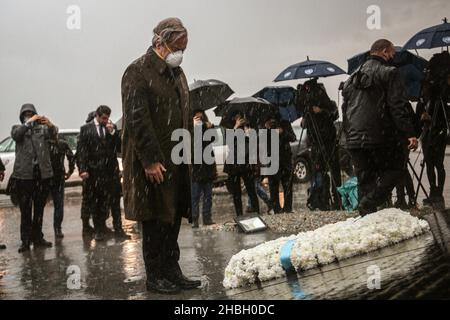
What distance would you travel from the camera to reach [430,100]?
8.99 meters

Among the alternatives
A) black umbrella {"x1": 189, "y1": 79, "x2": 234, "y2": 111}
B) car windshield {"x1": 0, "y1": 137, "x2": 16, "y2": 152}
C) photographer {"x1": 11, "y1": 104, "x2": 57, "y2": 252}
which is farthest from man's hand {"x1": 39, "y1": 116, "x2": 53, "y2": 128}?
car windshield {"x1": 0, "y1": 137, "x2": 16, "y2": 152}

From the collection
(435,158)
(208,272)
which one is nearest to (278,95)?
(435,158)

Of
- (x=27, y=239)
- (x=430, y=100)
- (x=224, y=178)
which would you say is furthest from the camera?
(x=224, y=178)

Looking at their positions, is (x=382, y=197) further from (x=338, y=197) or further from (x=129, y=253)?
(x=338, y=197)

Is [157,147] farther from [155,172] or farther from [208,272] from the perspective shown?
[208,272]

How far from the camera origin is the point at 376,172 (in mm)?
6953

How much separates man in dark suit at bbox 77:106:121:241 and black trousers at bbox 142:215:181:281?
422cm

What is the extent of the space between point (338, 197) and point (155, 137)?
5.50m

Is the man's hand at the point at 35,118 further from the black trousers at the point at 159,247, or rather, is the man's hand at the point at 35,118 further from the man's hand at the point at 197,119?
the black trousers at the point at 159,247

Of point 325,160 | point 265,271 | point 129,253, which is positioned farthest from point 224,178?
point 265,271

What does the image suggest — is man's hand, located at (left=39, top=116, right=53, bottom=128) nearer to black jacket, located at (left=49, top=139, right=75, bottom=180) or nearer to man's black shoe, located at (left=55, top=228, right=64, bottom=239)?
black jacket, located at (left=49, top=139, right=75, bottom=180)

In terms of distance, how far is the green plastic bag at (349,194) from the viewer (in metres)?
9.11

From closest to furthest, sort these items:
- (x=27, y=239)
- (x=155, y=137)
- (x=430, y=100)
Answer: (x=155, y=137)
(x=27, y=239)
(x=430, y=100)

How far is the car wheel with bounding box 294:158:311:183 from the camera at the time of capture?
17.8m
